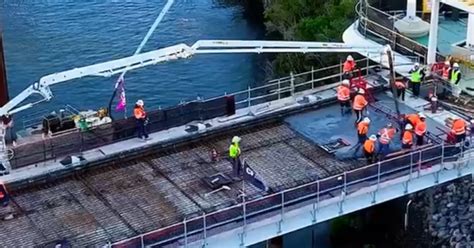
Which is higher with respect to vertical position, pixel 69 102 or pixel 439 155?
pixel 439 155

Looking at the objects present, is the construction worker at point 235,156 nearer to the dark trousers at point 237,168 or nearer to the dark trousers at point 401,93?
the dark trousers at point 237,168

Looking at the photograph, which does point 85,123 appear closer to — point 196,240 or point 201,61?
point 196,240

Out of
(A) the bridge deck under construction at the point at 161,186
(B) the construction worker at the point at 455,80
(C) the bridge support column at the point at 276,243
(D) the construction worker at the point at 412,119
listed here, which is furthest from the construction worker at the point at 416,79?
(C) the bridge support column at the point at 276,243

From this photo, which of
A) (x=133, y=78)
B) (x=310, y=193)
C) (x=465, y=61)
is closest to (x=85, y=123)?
(x=310, y=193)

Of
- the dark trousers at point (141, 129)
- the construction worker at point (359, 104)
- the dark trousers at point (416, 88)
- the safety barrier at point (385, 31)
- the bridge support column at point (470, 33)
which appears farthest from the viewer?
the safety barrier at point (385, 31)

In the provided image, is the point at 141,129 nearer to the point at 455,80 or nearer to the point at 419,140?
the point at 419,140

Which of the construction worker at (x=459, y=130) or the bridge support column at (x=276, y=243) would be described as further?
the bridge support column at (x=276, y=243)

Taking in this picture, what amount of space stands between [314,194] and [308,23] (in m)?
30.5

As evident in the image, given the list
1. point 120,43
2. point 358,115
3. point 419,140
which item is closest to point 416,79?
point 358,115

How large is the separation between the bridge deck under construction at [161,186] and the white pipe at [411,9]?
9828mm

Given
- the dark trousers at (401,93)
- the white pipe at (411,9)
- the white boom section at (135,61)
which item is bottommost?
the dark trousers at (401,93)

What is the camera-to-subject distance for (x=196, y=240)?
32.5 m

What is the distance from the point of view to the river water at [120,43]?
6153 cm

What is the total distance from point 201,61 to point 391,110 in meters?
27.1
